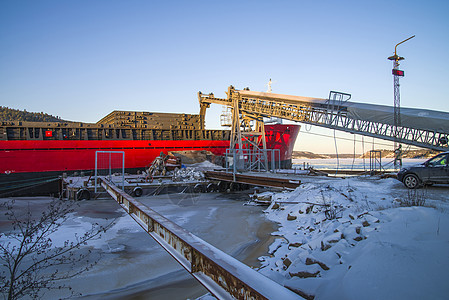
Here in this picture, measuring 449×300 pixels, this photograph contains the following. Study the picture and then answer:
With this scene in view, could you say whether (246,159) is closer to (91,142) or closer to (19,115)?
(91,142)

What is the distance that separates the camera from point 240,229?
8477 mm

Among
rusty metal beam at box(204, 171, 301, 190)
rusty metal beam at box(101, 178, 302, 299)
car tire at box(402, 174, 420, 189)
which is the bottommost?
rusty metal beam at box(204, 171, 301, 190)

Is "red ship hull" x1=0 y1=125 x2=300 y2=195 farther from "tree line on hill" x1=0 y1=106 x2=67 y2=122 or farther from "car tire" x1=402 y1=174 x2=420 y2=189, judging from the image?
"tree line on hill" x1=0 y1=106 x2=67 y2=122

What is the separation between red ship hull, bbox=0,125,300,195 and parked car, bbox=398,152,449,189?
20.0m

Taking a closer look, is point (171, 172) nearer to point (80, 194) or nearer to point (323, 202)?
point (80, 194)

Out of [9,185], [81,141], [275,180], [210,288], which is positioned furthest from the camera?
[81,141]

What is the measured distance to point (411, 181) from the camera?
9.71m

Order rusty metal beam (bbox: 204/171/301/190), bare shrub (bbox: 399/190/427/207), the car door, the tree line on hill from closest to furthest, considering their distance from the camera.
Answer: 1. bare shrub (bbox: 399/190/427/207)
2. the car door
3. rusty metal beam (bbox: 204/171/301/190)
4. the tree line on hill

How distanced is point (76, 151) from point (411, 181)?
24.5 meters

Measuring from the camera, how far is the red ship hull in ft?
68.2

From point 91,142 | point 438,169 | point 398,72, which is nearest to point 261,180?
point 438,169

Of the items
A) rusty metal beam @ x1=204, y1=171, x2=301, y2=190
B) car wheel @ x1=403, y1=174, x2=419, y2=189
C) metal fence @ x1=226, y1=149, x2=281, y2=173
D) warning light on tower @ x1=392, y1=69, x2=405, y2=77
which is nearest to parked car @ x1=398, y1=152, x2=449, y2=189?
car wheel @ x1=403, y1=174, x2=419, y2=189

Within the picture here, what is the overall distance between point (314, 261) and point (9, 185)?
24000 millimetres

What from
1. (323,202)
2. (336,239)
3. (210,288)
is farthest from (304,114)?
(210,288)
